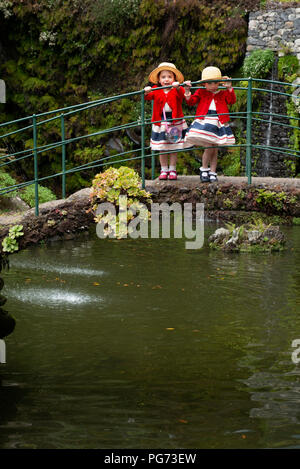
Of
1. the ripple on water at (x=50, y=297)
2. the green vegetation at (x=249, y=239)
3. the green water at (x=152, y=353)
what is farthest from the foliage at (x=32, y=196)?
the ripple on water at (x=50, y=297)

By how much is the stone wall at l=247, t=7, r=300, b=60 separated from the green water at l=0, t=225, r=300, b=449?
710cm

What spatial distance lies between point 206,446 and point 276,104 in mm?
12074

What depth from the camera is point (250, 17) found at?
15367 millimetres

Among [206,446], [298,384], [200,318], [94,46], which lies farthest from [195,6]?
[206,446]

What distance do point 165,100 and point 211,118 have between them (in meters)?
0.65

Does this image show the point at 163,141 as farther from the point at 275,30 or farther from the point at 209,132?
the point at 275,30

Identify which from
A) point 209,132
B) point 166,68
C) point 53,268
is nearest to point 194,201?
point 209,132

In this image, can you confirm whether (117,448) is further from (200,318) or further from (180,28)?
(180,28)

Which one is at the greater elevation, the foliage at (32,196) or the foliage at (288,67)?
the foliage at (288,67)

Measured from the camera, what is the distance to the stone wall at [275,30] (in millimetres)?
15164

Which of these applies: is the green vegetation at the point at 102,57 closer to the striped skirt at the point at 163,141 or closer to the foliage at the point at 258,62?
the foliage at the point at 258,62

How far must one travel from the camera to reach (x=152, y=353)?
601cm

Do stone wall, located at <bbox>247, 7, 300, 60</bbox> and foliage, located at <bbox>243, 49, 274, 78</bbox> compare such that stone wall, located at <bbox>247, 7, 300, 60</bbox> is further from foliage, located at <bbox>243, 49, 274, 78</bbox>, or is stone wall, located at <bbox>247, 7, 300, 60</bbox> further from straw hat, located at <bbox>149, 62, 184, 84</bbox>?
straw hat, located at <bbox>149, 62, 184, 84</bbox>

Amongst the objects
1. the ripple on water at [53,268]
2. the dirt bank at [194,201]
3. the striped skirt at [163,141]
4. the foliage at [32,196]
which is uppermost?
the striped skirt at [163,141]
